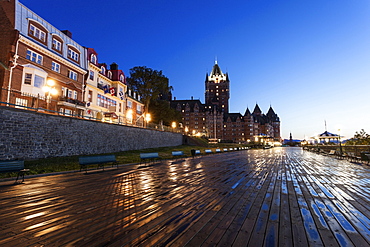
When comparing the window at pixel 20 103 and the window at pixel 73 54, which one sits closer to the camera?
the window at pixel 20 103

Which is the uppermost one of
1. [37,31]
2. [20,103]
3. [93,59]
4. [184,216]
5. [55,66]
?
[93,59]

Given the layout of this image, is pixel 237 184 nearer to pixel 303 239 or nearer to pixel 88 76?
pixel 303 239

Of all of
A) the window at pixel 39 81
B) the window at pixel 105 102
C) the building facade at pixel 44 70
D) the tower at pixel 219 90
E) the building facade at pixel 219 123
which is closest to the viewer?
the building facade at pixel 44 70

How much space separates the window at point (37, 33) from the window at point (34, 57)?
80.5 inches

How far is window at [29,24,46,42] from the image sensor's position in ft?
61.6

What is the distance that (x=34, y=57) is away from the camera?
1875cm

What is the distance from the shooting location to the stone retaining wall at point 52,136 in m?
11.6

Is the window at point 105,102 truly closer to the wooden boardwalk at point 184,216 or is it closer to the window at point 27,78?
the window at point 27,78

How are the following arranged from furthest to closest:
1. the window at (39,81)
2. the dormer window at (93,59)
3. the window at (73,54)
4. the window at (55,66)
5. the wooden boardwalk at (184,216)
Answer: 1. the dormer window at (93,59)
2. the window at (73,54)
3. the window at (55,66)
4. the window at (39,81)
5. the wooden boardwalk at (184,216)

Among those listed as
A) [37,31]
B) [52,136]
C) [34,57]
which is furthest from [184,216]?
[37,31]

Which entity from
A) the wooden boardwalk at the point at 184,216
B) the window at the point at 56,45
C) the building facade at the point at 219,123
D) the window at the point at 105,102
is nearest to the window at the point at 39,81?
the window at the point at 56,45

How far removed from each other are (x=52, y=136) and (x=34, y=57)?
35.5ft

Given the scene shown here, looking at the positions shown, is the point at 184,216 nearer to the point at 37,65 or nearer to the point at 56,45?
the point at 37,65

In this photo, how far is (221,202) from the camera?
193 inches
